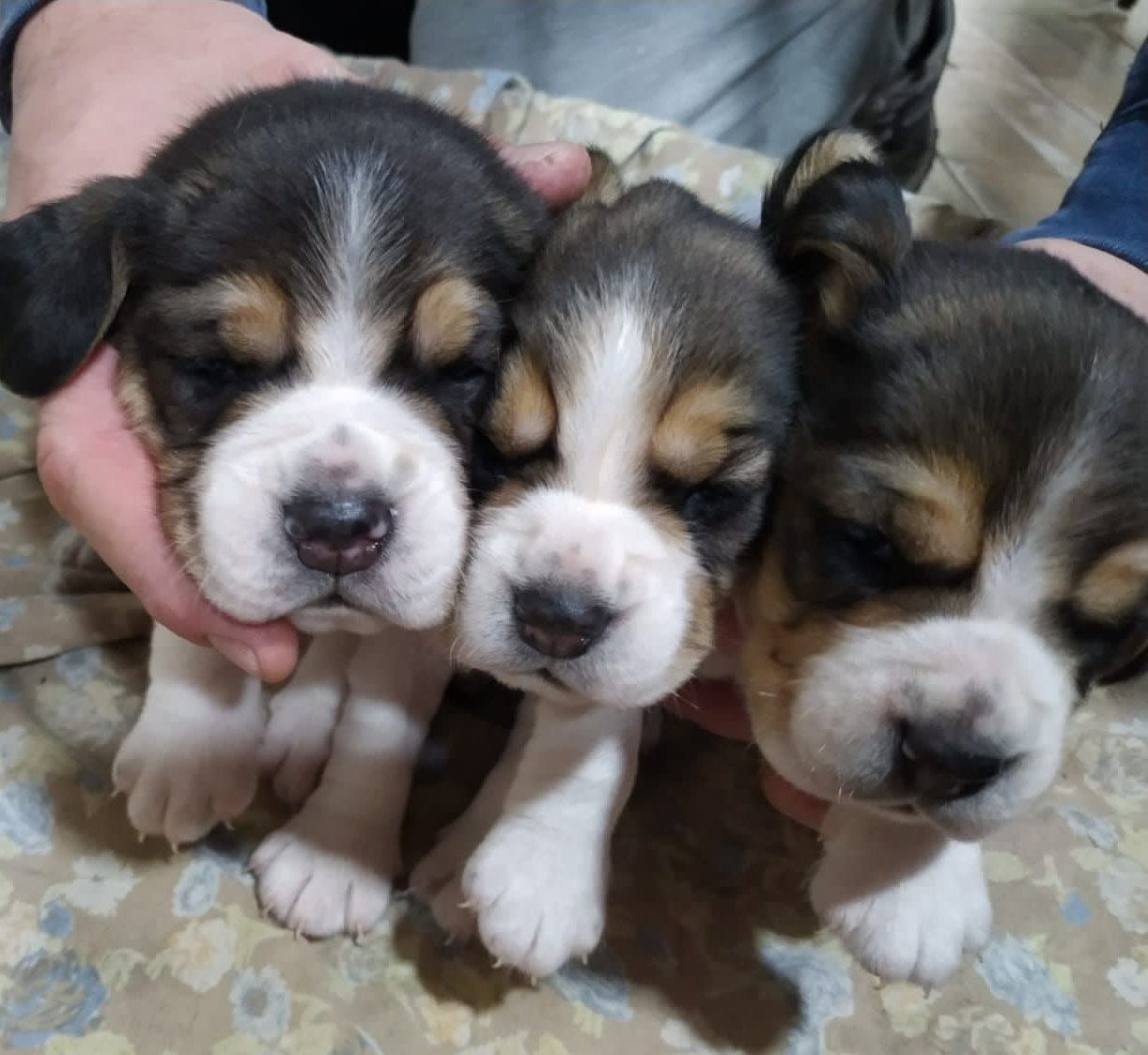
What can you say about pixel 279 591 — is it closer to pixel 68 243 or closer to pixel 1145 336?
pixel 68 243

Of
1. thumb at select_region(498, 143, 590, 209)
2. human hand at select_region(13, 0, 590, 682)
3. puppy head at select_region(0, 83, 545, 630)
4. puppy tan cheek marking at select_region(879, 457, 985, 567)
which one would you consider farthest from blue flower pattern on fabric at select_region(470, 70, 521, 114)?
puppy tan cheek marking at select_region(879, 457, 985, 567)

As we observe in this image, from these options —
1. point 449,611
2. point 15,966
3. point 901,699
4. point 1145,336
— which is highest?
point 1145,336

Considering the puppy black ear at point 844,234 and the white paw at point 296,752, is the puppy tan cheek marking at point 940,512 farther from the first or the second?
the white paw at point 296,752

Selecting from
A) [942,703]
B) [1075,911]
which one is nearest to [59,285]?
[942,703]

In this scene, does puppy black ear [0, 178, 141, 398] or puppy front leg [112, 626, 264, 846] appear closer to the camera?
puppy black ear [0, 178, 141, 398]

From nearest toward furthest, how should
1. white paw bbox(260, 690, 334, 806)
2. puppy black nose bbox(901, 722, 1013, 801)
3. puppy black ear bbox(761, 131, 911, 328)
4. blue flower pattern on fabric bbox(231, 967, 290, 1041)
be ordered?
puppy black nose bbox(901, 722, 1013, 801)
puppy black ear bbox(761, 131, 911, 328)
blue flower pattern on fabric bbox(231, 967, 290, 1041)
white paw bbox(260, 690, 334, 806)

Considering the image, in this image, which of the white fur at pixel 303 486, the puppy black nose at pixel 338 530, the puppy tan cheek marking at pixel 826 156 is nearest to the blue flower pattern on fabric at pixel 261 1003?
the white fur at pixel 303 486

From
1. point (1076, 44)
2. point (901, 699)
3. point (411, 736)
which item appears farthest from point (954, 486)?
point (1076, 44)

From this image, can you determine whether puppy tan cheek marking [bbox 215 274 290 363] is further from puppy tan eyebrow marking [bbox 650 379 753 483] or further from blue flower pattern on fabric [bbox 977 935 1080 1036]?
blue flower pattern on fabric [bbox 977 935 1080 1036]
